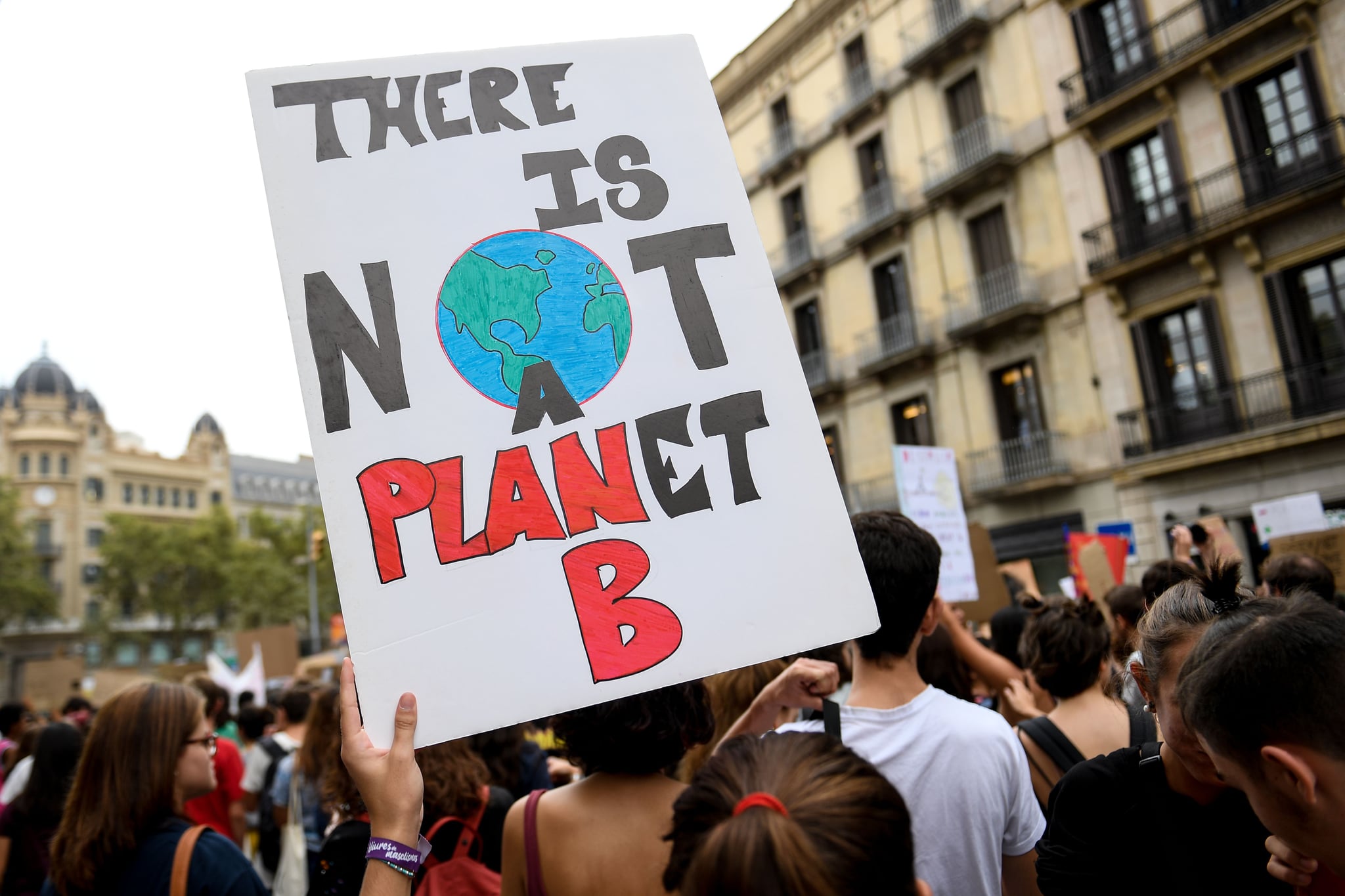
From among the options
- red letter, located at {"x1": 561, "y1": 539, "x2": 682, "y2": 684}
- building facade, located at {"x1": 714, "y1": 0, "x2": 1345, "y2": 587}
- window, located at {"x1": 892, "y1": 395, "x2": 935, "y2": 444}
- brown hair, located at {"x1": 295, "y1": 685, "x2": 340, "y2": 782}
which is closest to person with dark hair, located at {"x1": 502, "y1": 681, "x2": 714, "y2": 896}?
red letter, located at {"x1": 561, "y1": 539, "x2": 682, "y2": 684}

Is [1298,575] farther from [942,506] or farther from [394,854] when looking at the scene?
[942,506]

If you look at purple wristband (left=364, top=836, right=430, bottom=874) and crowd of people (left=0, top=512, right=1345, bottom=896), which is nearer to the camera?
crowd of people (left=0, top=512, right=1345, bottom=896)

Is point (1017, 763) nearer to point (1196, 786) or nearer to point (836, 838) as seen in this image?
point (1196, 786)

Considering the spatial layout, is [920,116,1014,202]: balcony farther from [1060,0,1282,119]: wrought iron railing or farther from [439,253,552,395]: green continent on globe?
[439,253,552,395]: green continent on globe

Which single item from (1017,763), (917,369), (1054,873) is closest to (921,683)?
(1017,763)

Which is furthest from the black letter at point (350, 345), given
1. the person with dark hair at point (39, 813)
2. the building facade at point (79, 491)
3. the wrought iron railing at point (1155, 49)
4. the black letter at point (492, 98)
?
the building facade at point (79, 491)

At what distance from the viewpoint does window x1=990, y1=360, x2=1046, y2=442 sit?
17.7 m

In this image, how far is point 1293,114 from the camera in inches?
545

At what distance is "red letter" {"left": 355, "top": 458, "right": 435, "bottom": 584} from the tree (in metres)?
47.9

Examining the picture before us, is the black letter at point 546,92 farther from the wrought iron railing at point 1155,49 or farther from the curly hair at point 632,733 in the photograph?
the wrought iron railing at point 1155,49

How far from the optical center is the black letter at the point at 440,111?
1.80 meters

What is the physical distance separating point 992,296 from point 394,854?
18536 mm

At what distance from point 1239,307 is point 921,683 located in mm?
15136

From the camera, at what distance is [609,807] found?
1.97 metres
